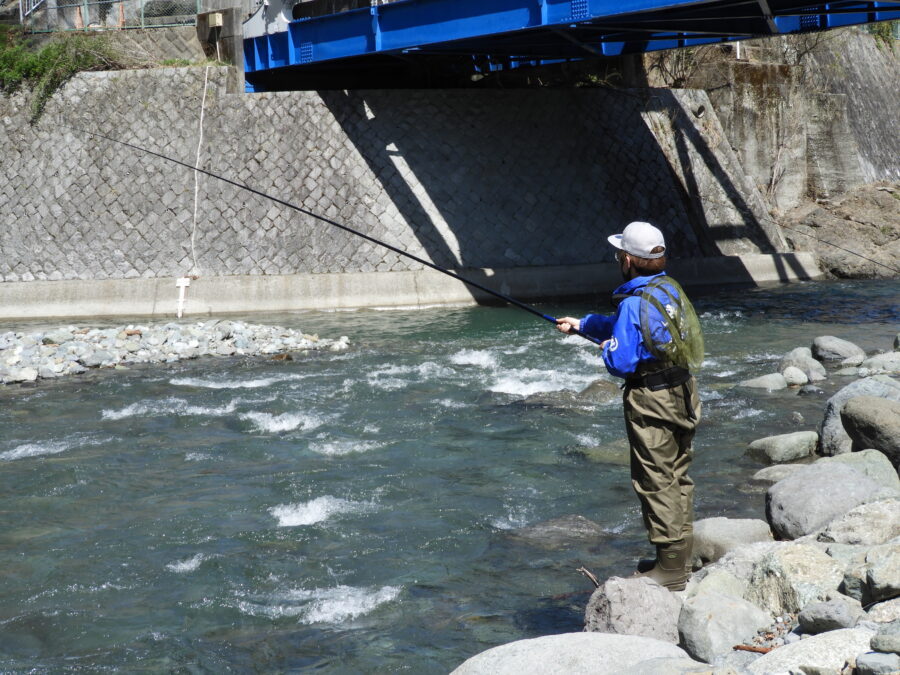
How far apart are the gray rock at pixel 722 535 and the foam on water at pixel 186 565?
2975 millimetres

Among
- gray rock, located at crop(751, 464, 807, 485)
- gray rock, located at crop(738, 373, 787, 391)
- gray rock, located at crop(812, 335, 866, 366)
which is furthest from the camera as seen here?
gray rock, located at crop(812, 335, 866, 366)

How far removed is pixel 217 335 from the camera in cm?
1441

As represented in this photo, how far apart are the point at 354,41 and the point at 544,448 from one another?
11557 mm

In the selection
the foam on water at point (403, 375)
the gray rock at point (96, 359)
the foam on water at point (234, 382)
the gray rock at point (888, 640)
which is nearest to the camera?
the gray rock at point (888, 640)

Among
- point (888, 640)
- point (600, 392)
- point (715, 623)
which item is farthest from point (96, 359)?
A: point (888, 640)

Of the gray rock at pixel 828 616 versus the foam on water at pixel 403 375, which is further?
the foam on water at pixel 403 375

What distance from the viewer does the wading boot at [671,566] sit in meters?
5.14

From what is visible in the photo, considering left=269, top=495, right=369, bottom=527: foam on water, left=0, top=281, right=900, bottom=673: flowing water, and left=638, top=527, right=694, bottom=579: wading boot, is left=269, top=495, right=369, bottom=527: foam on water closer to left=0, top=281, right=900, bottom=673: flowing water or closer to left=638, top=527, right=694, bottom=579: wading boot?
left=0, top=281, right=900, bottom=673: flowing water

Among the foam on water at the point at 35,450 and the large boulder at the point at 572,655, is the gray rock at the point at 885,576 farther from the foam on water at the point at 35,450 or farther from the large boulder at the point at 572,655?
the foam on water at the point at 35,450

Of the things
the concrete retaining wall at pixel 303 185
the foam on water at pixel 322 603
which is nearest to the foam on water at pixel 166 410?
the foam on water at pixel 322 603

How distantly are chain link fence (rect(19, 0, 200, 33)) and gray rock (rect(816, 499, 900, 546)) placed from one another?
18.9 meters

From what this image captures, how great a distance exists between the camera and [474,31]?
16094 millimetres

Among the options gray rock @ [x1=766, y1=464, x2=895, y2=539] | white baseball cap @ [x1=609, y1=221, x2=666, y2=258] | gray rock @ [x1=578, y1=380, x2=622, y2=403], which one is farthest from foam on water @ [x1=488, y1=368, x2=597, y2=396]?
white baseball cap @ [x1=609, y1=221, x2=666, y2=258]

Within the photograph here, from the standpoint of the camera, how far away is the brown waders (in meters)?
5.00
